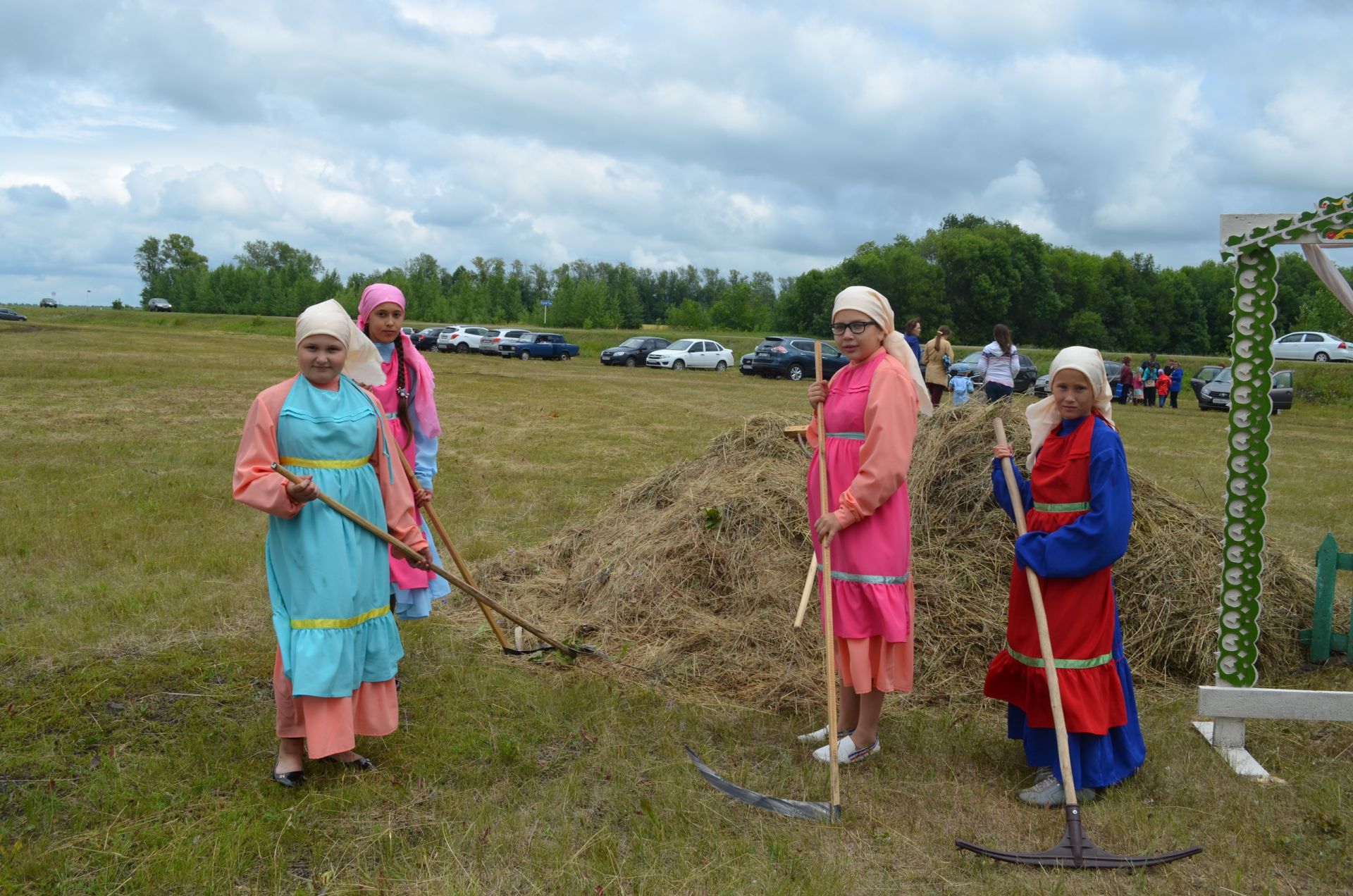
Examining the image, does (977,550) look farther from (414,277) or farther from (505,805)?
(414,277)

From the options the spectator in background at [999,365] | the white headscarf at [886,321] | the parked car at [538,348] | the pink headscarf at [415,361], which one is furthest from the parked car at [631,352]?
the white headscarf at [886,321]

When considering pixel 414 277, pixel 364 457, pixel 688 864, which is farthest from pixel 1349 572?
pixel 414 277

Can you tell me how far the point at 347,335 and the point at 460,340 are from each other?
37.2 m

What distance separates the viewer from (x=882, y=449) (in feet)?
12.5

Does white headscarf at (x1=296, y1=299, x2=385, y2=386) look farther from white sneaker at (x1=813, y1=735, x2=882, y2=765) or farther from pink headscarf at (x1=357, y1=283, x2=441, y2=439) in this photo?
white sneaker at (x1=813, y1=735, x2=882, y2=765)

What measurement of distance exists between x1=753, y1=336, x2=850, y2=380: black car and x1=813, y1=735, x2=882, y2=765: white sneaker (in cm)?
2838

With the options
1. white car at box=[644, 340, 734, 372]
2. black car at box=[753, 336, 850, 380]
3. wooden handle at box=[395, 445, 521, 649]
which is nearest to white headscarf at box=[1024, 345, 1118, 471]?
wooden handle at box=[395, 445, 521, 649]

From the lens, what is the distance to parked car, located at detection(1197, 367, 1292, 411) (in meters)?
25.3

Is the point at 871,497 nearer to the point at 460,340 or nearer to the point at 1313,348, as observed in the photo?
the point at 1313,348

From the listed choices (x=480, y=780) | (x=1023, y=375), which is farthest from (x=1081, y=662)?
(x=1023, y=375)

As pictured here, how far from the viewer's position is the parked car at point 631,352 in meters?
37.7

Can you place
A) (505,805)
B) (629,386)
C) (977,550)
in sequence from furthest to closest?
1. (629,386)
2. (977,550)
3. (505,805)

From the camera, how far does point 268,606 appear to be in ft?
19.7

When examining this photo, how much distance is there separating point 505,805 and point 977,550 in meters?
3.28
